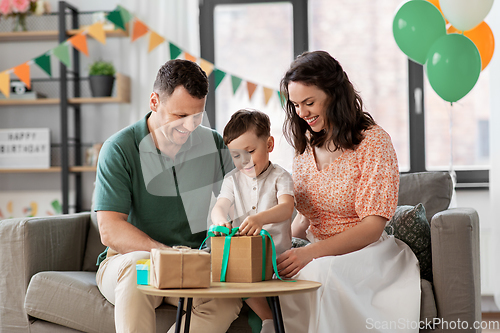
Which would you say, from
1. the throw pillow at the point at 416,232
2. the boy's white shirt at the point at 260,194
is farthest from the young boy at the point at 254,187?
the throw pillow at the point at 416,232

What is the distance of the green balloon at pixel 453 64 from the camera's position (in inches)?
89.7

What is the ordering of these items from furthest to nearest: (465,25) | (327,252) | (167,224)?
(465,25), (167,224), (327,252)

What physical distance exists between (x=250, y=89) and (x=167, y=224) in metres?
1.71

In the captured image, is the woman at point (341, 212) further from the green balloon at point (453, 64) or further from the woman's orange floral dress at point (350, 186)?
the green balloon at point (453, 64)

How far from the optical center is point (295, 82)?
1.48 m

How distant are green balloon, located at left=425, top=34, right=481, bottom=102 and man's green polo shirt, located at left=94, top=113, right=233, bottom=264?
131 centimetres

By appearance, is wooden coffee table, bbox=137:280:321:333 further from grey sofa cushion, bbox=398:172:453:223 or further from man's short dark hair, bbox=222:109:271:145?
grey sofa cushion, bbox=398:172:453:223

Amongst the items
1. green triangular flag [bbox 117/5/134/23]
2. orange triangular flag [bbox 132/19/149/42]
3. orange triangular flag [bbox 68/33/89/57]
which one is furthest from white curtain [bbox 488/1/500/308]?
orange triangular flag [bbox 68/33/89/57]

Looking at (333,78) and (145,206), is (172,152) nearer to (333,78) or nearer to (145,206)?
(145,206)

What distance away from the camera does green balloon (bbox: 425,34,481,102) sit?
228 centimetres

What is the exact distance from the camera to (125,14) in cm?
321

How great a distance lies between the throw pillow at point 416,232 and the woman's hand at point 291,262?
440 mm

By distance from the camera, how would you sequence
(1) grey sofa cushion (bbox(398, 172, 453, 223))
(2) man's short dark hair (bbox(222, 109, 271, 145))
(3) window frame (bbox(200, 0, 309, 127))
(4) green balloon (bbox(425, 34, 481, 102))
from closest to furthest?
1. (2) man's short dark hair (bbox(222, 109, 271, 145))
2. (1) grey sofa cushion (bbox(398, 172, 453, 223))
3. (4) green balloon (bbox(425, 34, 481, 102))
4. (3) window frame (bbox(200, 0, 309, 127))

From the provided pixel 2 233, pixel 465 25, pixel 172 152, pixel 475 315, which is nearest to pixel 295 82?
pixel 172 152
